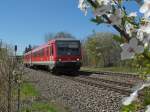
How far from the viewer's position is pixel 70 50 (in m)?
37.4

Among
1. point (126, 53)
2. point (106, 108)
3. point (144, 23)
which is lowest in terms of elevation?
point (106, 108)

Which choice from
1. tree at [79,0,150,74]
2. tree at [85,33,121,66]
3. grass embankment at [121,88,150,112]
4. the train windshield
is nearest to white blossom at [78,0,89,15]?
tree at [79,0,150,74]

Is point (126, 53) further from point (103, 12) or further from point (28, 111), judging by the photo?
point (28, 111)

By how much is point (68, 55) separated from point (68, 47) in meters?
0.80

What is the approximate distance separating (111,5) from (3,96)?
27.9 feet

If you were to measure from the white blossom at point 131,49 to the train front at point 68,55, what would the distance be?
3415 centimetres

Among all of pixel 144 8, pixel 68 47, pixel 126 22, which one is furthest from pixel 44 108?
pixel 68 47

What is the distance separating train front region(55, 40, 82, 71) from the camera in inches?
1435

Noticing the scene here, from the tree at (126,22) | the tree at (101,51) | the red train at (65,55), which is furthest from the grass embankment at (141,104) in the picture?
the tree at (101,51)

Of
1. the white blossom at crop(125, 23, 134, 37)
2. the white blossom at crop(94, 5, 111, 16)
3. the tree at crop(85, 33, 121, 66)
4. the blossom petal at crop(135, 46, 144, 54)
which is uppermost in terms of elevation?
the tree at crop(85, 33, 121, 66)

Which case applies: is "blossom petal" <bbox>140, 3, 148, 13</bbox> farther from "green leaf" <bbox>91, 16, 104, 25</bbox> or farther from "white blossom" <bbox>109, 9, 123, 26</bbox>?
"green leaf" <bbox>91, 16, 104, 25</bbox>

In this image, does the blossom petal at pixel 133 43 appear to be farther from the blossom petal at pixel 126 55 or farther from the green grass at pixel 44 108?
the green grass at pixel 44 108

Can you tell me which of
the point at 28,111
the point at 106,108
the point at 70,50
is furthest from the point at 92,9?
the point at 70,50

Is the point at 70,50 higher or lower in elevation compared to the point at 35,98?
higher
